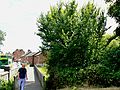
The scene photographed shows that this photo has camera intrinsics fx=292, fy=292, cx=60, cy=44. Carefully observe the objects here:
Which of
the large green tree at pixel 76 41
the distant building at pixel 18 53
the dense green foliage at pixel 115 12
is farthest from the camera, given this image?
the distant building at pixel 18 53

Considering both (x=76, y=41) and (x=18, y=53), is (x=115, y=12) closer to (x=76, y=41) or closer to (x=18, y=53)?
(x=76, y=41)

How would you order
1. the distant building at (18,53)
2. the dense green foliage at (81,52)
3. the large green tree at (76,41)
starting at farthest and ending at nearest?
the distant building at (18,53) < the large green tree at (76,41) < the dense green foliage at (81,52)

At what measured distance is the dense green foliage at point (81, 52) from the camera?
18969 millimetres

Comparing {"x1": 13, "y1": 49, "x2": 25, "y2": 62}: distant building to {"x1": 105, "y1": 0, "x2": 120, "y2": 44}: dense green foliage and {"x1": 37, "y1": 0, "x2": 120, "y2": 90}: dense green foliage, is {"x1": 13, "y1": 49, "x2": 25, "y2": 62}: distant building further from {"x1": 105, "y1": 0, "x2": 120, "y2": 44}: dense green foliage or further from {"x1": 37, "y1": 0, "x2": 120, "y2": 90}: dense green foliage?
{"x1": 37, "y1": 0, "x2": 120, "y2": 90}: dense green foliage

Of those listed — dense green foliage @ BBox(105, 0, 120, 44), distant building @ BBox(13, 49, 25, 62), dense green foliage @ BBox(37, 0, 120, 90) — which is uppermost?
distant building @ BBox(13, 49, 25, 62)

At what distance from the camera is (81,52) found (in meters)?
20.8

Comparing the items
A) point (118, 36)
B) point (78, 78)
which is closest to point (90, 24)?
point (78, 78)

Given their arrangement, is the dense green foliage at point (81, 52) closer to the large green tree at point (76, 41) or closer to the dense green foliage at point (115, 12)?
the large green tree at point (76, 41)

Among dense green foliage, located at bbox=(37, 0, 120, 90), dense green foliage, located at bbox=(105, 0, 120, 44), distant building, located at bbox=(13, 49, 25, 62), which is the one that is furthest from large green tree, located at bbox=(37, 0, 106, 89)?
distant building, located at bbox=(13, 49, 25, 62)

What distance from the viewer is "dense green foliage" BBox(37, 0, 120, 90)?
18969 millimetres

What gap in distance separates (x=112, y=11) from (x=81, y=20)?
630cm

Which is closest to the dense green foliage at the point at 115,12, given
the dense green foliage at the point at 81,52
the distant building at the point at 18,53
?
the dense green foliage at the point at 81,52

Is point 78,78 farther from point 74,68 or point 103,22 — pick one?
point 103,22

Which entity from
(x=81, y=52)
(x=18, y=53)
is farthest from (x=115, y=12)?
(x=18, y=53)
